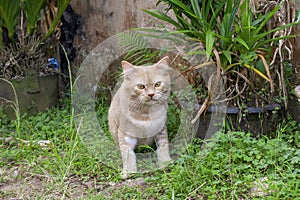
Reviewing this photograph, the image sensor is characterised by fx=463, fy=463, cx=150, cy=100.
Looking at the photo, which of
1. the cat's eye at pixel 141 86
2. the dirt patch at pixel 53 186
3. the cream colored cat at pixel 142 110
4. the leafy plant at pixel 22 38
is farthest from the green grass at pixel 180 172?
the leafy plant at pixel 22 38

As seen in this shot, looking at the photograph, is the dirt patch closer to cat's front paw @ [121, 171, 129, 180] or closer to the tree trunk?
cat's front paw @ [121, 171, 129, 180]

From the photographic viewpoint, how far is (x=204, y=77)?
3.34 metres

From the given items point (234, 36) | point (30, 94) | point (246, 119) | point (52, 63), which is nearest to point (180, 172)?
point (246, 119)

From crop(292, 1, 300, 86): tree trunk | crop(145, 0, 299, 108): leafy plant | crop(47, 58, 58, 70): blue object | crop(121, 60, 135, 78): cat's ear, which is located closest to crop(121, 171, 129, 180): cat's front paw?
crop(121, 60, 135, 78): cat's ear

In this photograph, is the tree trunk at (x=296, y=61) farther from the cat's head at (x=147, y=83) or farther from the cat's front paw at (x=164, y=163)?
the cat's front paw at (x=164, y=163)

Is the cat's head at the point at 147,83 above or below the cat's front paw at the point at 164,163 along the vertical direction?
above

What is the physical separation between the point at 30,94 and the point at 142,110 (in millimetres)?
1692

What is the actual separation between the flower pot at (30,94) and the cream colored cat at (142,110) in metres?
1.46

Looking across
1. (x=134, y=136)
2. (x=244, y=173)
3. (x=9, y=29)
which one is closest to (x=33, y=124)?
(x=9, y=29)

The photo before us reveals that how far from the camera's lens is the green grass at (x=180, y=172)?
106 inches

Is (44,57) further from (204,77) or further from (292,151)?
(292,151)

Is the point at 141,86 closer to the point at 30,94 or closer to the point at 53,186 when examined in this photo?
the point at 53,186

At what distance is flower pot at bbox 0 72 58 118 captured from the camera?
426 centimetres

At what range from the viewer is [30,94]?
4.34 metres
